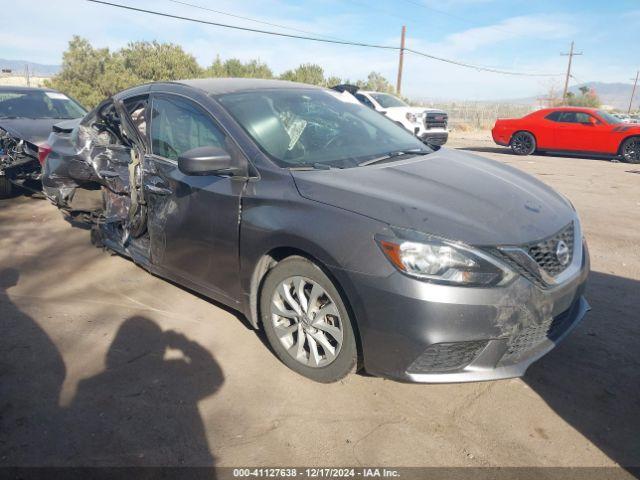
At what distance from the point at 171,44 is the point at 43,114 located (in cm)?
2209

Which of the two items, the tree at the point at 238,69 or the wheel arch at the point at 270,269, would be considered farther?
the tree at the point at 238,69

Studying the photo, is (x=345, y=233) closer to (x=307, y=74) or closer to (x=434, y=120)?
(x=434, y=120)

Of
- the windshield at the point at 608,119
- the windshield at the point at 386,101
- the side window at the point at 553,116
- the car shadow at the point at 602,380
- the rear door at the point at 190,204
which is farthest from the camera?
the windshield at the point at 386,101

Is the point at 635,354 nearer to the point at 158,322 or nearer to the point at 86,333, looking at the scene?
the point at 158,322

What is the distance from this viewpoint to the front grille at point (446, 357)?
7.73ft

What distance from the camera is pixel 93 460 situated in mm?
2250

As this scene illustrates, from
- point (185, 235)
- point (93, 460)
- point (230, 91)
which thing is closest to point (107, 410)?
point (93, 460)

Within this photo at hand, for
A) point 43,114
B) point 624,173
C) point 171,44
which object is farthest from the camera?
point 171,44

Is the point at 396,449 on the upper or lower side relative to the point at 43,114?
lower

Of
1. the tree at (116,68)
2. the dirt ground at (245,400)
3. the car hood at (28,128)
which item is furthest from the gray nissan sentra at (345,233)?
the tree at (116,68)

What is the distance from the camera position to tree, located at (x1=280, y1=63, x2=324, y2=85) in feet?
103

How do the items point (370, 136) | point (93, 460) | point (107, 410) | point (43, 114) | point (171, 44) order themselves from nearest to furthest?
point (93, 460) → point (107, 410) → point (370, 136) → point (43, 114) → point (171, 44)

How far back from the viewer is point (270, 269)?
2936 mm

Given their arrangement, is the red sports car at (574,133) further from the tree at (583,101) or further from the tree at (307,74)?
the tree at (583,101)
